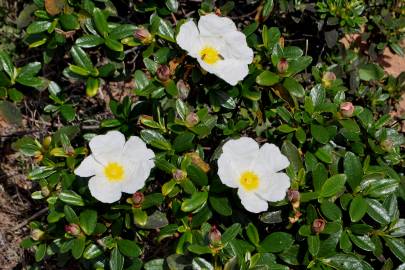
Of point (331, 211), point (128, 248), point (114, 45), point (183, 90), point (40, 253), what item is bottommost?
point (40, 253)

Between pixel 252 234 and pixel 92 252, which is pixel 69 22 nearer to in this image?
pixel 92 252

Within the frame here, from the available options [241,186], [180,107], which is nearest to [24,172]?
[180,107]

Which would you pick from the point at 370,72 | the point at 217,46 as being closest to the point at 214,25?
the point at 217,46

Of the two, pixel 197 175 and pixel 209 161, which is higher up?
pixel 197 175

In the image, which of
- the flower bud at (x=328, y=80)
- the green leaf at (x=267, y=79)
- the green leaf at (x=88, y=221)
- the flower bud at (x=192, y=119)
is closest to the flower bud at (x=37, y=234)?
the green leaf at (x=88, y=221)

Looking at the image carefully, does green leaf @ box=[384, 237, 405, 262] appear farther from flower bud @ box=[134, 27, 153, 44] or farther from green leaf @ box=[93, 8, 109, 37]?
green leaf @ box=[93, 8, 109, 37]

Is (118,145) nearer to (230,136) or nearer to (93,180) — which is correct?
(93,180)
